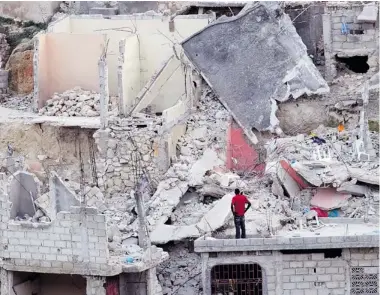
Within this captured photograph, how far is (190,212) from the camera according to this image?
37.2m

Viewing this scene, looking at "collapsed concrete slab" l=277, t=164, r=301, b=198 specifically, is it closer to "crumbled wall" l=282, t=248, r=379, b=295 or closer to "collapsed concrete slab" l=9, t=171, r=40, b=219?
"crumbled wall" l=282, t=248, r=379, b=295

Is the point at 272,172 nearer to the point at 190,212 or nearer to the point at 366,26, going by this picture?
the point at 190,212

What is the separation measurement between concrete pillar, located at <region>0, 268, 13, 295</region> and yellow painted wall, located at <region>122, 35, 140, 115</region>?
6582 mm

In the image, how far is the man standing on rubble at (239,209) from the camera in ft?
114

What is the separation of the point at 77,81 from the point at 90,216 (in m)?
8.60

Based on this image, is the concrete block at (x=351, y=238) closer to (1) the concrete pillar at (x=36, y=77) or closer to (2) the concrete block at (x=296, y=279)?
(2) the concrete block at (x=296, y=279)

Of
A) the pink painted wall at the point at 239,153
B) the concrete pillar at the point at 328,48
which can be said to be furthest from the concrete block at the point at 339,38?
the pink painted wall at the point at 239,153

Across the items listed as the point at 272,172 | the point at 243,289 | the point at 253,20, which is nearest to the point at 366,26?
the point at 253,20

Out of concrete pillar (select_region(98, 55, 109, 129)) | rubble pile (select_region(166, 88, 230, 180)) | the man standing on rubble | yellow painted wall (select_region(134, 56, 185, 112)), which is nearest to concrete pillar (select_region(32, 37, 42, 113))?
concrete pillar (select_region(98, 55, 109, 129))

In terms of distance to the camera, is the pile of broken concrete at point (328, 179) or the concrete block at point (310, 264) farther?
the pile of broken concrete at point (328, 179)

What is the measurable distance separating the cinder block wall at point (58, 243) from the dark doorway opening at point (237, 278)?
6.73 ft

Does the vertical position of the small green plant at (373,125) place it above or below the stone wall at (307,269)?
above

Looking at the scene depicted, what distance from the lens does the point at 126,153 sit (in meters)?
39.8

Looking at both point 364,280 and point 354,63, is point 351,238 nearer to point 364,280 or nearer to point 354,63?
point 364,280
